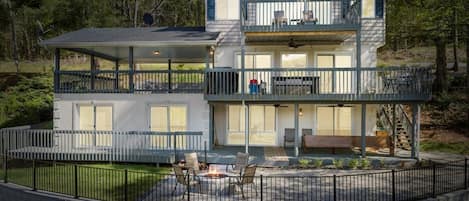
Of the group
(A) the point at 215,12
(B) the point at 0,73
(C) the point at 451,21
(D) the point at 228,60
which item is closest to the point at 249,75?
(D) the point at 228,60

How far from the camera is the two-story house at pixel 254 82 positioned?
60.9 feet

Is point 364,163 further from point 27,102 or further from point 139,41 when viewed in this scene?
point 27,102

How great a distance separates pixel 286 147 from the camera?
70.2ft

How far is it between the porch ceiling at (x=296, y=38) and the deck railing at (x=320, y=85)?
70.2 inches

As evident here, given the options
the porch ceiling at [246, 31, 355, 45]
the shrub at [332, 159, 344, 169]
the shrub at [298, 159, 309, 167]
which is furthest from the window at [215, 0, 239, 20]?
the shrub at [332, 159, 344, 169]

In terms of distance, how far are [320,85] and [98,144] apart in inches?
A: 397

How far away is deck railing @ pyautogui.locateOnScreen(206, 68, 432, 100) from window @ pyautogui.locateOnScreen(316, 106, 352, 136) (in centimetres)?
172

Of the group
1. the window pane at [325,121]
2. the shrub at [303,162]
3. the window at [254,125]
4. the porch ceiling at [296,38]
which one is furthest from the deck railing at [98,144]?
the window pane at [325,121]

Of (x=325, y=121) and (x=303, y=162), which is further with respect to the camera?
(x=325, y=121)

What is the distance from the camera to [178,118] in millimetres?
20125

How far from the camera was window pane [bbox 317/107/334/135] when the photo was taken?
71.3 ft

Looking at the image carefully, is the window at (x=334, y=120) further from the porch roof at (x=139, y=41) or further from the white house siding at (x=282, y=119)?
the porch roof at (x=139, y=41)

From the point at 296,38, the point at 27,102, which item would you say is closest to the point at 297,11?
the point at 296,38

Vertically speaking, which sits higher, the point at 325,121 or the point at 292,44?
the point at 292,44
